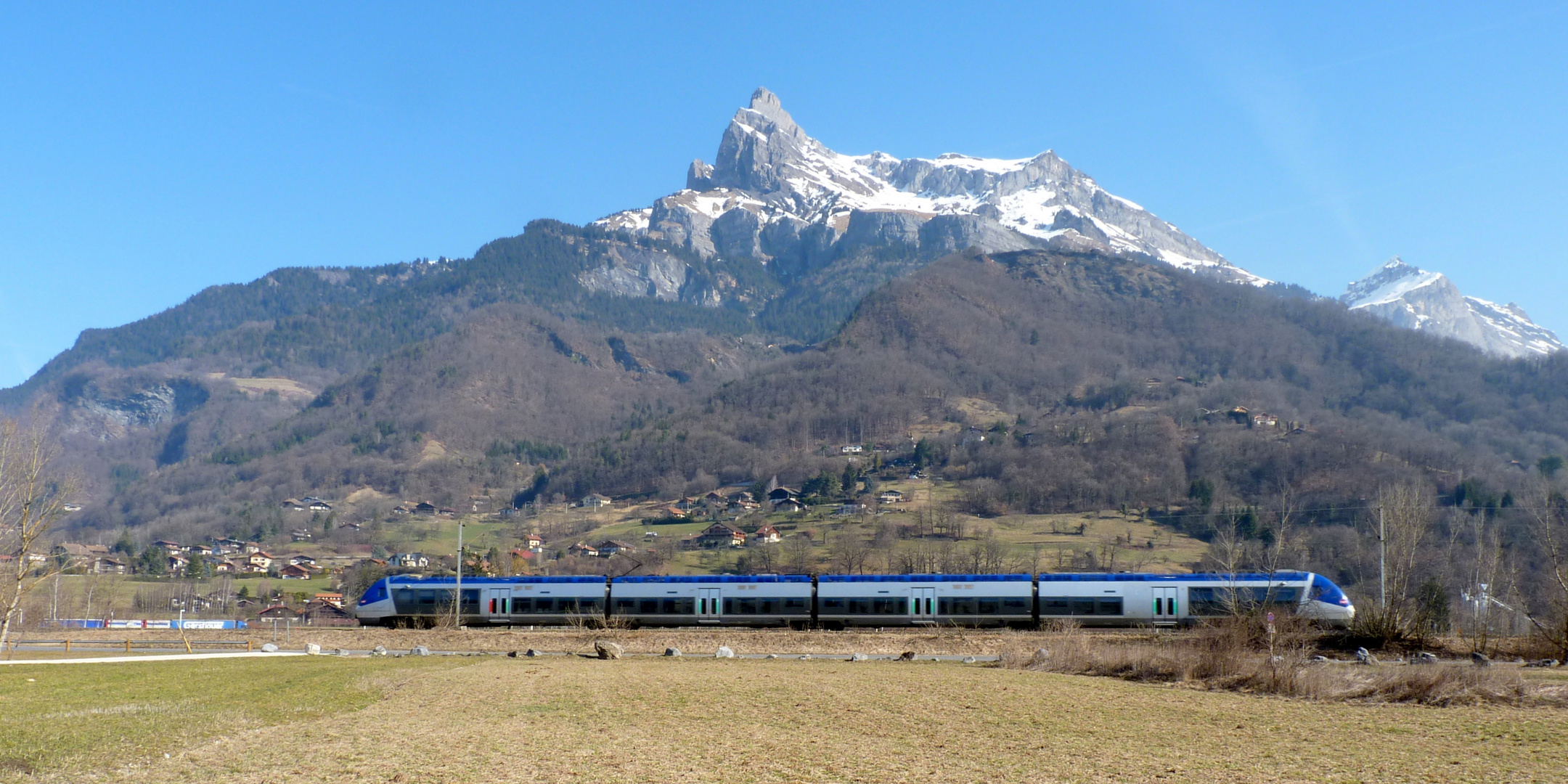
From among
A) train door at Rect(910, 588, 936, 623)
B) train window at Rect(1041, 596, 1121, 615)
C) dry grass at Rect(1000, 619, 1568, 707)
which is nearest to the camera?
dry grass at Rect(1000, 619, 1568, 707)

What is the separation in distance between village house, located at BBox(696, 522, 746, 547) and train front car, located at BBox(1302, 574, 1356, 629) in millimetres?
93098

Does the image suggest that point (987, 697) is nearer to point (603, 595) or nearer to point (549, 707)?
point (549, 707)

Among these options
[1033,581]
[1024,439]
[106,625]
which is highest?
[1024,439]

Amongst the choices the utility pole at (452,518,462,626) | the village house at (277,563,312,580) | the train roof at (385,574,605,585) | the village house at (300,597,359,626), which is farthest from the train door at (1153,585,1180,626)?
the village house at (277,563,312,580)

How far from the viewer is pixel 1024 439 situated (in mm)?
197375

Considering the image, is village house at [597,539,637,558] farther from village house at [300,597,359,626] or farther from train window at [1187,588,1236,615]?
train window at [1187,588,1236,615]

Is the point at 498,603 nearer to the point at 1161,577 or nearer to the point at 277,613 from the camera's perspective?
the point at 1161,577

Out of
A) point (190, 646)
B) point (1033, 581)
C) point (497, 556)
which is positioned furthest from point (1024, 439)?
point (190, 646)

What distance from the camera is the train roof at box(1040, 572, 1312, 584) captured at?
49.3m

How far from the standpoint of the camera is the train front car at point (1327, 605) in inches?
1864

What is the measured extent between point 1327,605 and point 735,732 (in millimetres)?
37175

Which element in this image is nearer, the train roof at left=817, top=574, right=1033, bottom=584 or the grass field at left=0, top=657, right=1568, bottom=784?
the grass field at left=0, top=657, right=1568, bottom=784

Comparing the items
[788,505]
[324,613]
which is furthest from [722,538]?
[324,613]

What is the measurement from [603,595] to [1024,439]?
150627mm
